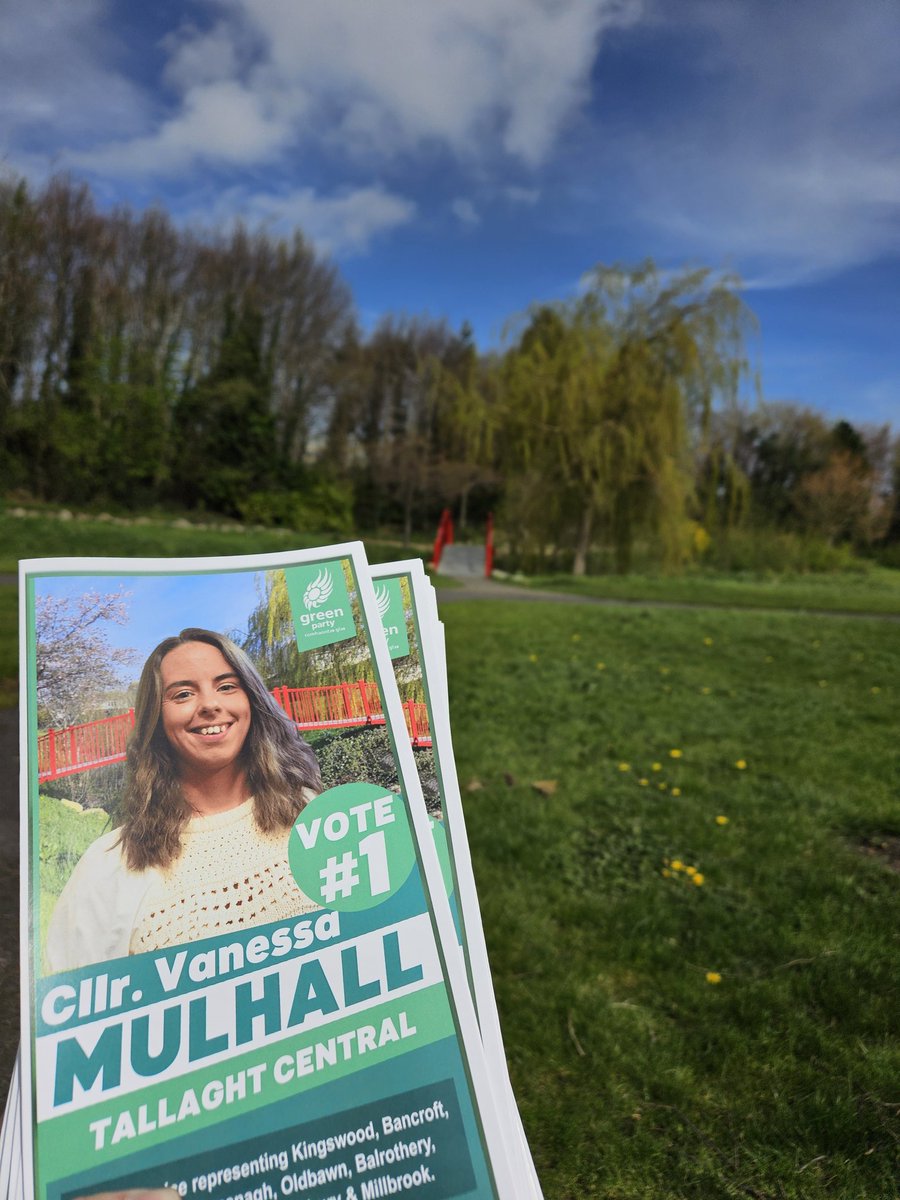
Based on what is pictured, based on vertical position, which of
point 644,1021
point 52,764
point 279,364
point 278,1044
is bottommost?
point 644,1021

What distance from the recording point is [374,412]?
28750 mm

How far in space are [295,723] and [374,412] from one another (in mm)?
28747

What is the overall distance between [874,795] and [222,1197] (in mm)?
3643

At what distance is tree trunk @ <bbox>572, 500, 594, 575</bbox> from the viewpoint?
16.7m

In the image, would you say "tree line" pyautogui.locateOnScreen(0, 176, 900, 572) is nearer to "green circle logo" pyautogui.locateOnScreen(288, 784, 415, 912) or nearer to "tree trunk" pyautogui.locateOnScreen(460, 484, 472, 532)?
"tree trunk" pyautogui.locateOnScreen(460, 484, 472, 532)

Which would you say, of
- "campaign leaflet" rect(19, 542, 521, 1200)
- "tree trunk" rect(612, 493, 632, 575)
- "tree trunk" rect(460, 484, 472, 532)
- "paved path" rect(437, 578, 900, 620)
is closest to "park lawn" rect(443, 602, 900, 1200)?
"campaign leaflet" rect(19, 542, 521, 1200)

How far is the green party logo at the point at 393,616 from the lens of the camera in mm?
1083

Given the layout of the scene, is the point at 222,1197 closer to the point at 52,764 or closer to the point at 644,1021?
the point at 52,764

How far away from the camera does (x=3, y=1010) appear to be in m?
1.47

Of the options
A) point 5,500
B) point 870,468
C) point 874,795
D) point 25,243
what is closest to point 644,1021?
point 874,795

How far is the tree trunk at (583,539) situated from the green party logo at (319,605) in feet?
52.3

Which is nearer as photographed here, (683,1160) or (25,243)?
(683,1160)

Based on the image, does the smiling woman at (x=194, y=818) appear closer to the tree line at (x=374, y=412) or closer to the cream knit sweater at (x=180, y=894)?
the cream knit sweater at (x=180, y=894)

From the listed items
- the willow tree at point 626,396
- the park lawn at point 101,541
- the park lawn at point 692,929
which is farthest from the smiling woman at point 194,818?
the willow tree at point 626,396
